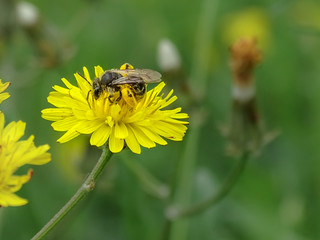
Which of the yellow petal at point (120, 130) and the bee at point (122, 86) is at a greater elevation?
the bee at point (122, 86)

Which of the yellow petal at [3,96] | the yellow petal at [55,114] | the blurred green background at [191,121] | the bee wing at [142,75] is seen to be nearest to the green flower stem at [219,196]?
the blurred green background at [191,121]

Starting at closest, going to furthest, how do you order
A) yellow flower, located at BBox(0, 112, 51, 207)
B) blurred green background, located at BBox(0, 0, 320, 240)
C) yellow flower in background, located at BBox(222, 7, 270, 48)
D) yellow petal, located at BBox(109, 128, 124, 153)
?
yellow flower, located at BBox(0, 112, 51, 207), yellow petal, located at BBox(109, 128, 124, 153), blurred green background, located at BBox(0, 0, 320, 240), yellow flower in background, located at BBox(222, 7, 270, 48)

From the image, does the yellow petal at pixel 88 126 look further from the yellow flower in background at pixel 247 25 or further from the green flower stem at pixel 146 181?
the yellow flower in background at pixel 247 25

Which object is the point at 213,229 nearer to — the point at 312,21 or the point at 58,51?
the point at 58,51

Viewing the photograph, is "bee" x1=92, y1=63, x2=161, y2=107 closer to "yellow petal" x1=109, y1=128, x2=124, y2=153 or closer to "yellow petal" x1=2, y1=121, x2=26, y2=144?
"yellow petal" x1=109, y1=128, x2=124, y2=153

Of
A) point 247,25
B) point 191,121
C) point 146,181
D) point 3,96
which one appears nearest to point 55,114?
point 3,96

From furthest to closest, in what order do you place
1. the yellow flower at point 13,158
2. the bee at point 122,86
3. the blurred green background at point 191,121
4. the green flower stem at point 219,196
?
the blurred green background at point 191,121 < the green flower stem at point 219,196 < the bee at point 122,86 < the yellow flower at point 13,158

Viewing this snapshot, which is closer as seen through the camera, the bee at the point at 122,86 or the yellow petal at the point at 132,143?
the yellow petal at the point at 132,143

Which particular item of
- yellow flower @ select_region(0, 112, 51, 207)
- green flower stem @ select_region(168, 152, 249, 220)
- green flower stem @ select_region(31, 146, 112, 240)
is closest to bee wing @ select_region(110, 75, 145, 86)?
green flower stem @ select_region(31, 146, 112, 240)
